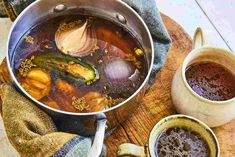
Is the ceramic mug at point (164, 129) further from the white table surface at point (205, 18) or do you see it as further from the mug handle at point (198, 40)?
the white table surface at point (205, 18)

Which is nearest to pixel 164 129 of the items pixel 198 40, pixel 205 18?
pixel 198 40

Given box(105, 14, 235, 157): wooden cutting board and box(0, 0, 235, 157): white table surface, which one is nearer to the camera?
box(105, 14, 235, 157): wooden cutting board

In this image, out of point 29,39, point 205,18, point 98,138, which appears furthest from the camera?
point 205,18

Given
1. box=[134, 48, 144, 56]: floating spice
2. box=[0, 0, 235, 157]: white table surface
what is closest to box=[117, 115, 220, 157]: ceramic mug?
box=[134, 48, 144, 56]: floating spice

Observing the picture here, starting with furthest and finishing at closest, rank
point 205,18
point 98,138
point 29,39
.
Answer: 1. point 205,18
2. point 29,39
3. point 98,138

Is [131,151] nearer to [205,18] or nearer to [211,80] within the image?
[211,80]

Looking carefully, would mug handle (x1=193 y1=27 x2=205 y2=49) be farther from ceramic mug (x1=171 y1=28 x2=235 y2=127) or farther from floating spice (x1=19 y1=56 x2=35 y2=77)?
floating spice (x1=19 y1=56 x2=35 y2=77)

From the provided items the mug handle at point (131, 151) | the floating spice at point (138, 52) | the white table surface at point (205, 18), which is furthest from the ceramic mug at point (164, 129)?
the white table surface at point (205, 18)
